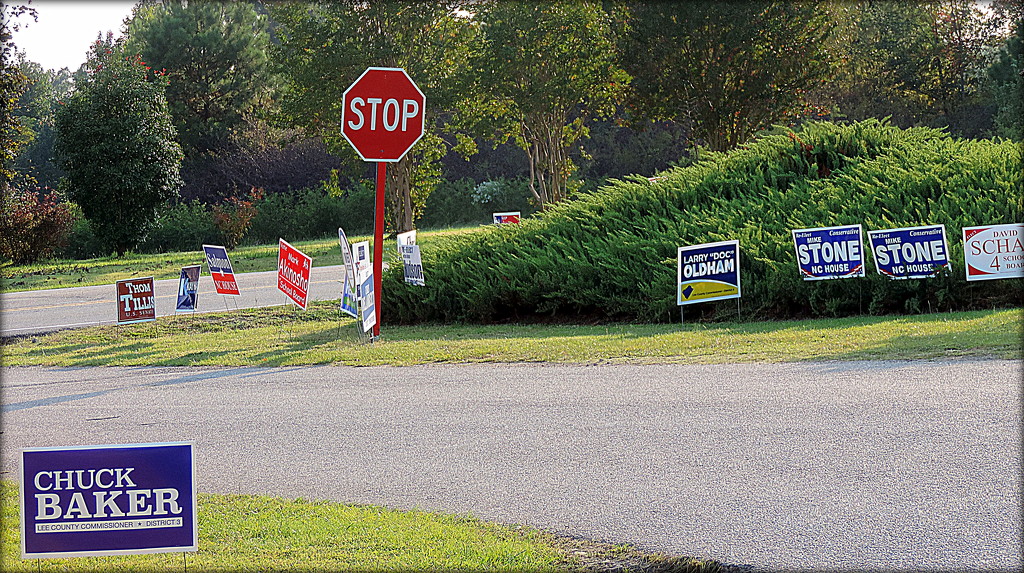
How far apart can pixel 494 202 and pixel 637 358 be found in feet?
117

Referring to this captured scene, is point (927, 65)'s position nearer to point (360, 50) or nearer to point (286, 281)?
point (360, 50)

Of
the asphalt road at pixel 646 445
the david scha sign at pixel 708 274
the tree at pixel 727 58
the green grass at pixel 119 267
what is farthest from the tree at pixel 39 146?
the asphalt road at pixel 646 445

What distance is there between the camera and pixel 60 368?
1284 cm

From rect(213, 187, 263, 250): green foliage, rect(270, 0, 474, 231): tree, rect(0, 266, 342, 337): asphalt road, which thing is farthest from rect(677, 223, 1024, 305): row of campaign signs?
rect(213, 187, 263, 250): green foliage

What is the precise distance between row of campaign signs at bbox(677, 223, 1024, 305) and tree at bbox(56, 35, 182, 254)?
2265 cm

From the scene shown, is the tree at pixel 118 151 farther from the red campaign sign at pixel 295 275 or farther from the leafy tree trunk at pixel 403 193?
the red campaign sign at pixel 295 275

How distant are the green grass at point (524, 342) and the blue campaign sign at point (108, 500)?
23.8 ft

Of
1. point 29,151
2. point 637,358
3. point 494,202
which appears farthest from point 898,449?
point 29,151

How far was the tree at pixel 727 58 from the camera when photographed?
27484mm

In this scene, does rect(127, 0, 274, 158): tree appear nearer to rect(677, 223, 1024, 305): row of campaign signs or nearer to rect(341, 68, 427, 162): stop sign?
rect(341, 68, 427, 162): stop sign

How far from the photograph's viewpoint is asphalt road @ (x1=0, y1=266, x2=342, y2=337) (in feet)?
58.7

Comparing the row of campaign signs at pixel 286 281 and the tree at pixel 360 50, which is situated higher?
the tree at pixel 360 50

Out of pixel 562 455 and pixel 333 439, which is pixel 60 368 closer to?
pixel 333 439

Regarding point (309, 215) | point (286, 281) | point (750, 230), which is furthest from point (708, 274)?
point (309, 215)
